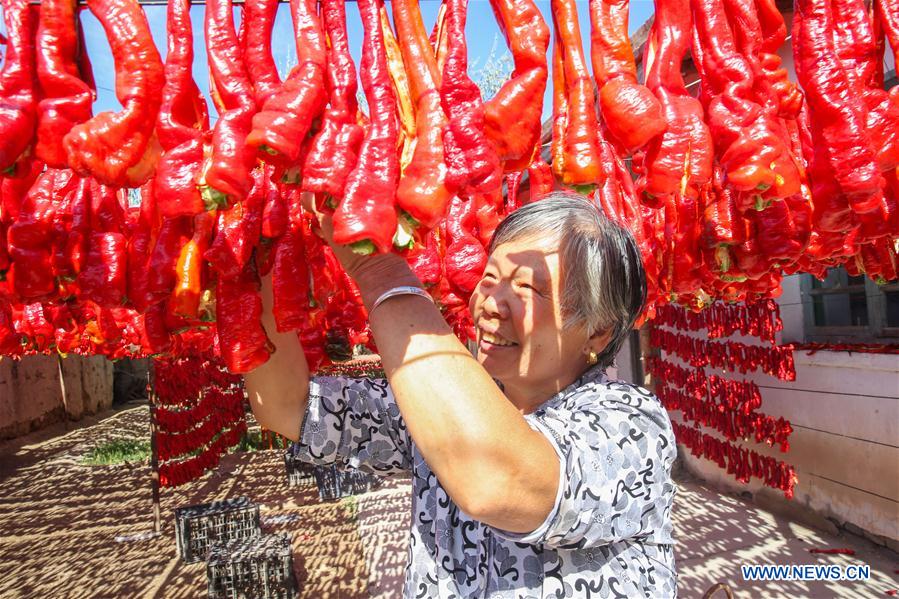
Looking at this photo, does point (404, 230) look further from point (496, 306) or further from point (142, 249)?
point (142, 249)

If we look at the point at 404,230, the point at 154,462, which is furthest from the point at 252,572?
the point at 404,230

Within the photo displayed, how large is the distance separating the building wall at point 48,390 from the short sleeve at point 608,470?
51.7ft

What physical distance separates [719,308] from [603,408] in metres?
6.46

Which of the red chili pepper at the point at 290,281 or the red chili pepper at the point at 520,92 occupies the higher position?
the red chili pepper at the point at 520,92

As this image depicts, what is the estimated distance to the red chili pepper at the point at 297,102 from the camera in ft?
3.47

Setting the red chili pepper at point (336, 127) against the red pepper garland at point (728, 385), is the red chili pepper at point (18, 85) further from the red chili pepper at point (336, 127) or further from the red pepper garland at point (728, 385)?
the red pepper garland at point (728, 385)

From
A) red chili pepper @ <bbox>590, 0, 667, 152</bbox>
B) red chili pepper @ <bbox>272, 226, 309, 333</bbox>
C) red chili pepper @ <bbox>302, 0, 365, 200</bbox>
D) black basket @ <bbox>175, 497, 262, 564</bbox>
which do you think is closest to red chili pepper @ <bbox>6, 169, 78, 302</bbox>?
red chili pepper @ <bbox>272, 226, 309, 333</bbox>

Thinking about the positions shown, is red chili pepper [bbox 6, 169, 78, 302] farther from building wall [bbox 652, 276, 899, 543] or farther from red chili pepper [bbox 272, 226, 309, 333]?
building wall [bbox 652, 276, 899, 543]

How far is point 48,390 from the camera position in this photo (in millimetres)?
16875

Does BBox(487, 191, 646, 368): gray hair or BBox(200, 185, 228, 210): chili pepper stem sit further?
BBox(487, 191, 646, 368): gray hair

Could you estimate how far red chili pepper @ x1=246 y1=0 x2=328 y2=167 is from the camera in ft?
3.47

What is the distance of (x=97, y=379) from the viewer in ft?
67.4

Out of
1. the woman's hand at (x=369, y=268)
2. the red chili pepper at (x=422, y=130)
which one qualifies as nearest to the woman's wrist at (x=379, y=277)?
the woman's hand at (x=369, y=268)

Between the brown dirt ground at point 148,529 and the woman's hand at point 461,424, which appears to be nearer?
the woman's hand at point 461,424
